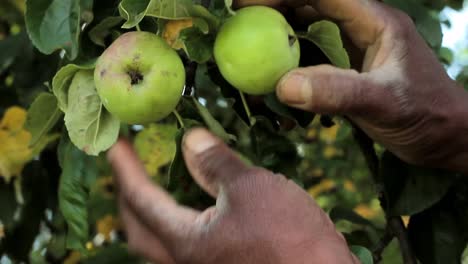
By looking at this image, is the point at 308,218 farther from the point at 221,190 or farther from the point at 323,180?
the point at 323,180

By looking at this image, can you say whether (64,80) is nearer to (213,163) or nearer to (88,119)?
(88,119)

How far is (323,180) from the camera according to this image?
98.0 inches

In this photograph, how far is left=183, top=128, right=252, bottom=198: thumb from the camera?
70 cm

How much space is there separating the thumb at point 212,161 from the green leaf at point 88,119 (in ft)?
0.61

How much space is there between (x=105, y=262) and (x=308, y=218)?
0.79 ft

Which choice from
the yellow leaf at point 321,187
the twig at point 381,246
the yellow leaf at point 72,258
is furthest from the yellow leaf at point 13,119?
the yellow leaf at point 321,187

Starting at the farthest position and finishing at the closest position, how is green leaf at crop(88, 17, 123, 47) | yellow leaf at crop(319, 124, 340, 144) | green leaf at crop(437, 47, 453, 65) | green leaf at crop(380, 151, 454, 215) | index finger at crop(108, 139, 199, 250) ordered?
1. yellow leaf at crop(319, 124, 340, 144)
2. green leaf at crop(437, 47, 453, 65)
3. green leaf at crop(380, 151, 454, 215)
4. green leaf at crop(88, 17, 123, 47)
5. index finger at crop(108, 139, 199, 250)

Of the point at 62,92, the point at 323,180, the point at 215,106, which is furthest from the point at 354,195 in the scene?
the point at 62,92

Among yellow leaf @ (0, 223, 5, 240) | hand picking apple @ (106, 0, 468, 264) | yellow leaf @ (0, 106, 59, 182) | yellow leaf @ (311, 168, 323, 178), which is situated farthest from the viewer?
yellow leaf @ (311, 168, 323, 178)

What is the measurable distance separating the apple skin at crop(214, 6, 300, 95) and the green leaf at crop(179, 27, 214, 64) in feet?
0.04

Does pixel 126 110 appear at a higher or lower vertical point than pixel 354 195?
higher

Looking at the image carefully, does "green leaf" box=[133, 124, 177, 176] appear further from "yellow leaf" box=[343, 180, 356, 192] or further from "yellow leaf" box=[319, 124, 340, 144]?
"yellow leaf" box=[343, 180, 356, 192]

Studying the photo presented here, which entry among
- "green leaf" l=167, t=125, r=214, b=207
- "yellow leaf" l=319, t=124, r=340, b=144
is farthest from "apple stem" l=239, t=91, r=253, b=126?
"yellow leaf" l=319, t=124, r=340, b=144

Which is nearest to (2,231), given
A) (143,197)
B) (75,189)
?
(75,189)
